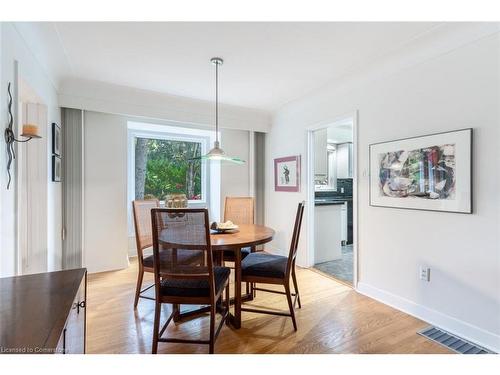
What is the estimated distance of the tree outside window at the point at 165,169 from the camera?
4262 millimetres

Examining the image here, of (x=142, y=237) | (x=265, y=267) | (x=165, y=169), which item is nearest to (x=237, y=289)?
(x=265, y=267)

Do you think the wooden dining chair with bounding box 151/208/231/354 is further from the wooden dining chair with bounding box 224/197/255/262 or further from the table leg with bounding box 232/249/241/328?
the wooden dining chair with bounding box 224/197/255/262

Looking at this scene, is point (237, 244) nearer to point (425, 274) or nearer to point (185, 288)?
point (185, 288)

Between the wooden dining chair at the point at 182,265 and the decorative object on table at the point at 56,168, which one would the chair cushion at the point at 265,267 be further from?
the decorative object on table at the point at 56,168

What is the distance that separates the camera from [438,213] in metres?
2.14

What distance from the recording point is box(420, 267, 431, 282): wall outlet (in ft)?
7.28

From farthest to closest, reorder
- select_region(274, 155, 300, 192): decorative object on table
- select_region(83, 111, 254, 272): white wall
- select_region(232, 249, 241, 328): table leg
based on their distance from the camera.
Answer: select_region(274, 155, 300, 192): decorative object on table < select_region(83, 111, 254, 272): white wall < select_region(232, 249, 241, 328): table leg

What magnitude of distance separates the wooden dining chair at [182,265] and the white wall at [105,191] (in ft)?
6.74

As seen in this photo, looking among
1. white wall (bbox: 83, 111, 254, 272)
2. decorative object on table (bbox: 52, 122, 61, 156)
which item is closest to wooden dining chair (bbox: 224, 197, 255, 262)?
white wall (bbox: 83, 111, 254, 272)

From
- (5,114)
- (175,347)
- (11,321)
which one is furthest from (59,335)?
(5,114)

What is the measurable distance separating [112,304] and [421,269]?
277 cm

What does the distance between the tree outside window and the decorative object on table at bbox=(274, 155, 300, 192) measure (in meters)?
1.36
